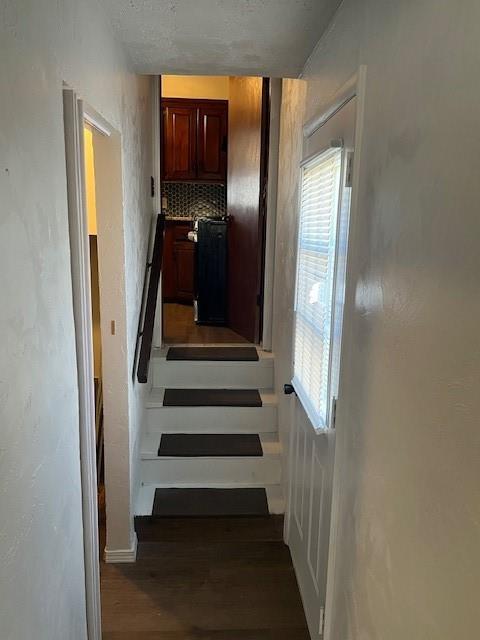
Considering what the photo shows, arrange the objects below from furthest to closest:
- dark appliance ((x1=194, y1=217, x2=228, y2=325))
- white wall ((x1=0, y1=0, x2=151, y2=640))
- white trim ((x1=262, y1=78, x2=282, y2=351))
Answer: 1. dark appliance ((x1=194, y1=217, x2=228, y2=325))
2. white trim ((x1=262, y1=78, x2=282, y2=351))
3. white wall ((x1=0, y1=0, x2=151, y2=640))

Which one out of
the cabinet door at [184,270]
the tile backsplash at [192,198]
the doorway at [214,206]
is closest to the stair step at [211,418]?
the doorway at [214,206]

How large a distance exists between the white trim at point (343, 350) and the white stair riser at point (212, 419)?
5.25 feet

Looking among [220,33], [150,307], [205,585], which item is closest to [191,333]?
[150,307]

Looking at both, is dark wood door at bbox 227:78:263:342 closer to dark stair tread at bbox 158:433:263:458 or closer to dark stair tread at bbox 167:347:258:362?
dark stair tread at bbox 167:347:258:362

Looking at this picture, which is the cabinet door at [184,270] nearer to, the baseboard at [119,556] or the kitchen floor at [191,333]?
the kitchen floor at [191,333]

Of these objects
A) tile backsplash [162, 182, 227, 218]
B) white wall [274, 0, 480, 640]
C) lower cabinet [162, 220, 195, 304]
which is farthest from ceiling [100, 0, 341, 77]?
tile backsplash [162, 182, 227, 218]

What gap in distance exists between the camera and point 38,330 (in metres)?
1.13

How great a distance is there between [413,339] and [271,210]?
2661mm

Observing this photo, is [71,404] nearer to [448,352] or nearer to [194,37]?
[448,352]

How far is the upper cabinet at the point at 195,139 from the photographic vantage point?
5609 mm

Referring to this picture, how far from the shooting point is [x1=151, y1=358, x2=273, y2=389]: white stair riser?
3570 millimetres

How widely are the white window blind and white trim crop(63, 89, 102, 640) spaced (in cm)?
78

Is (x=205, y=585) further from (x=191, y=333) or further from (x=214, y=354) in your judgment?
(x=191, y=333)

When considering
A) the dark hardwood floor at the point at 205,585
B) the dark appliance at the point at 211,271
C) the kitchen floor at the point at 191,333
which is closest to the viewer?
the dark hardwood floor at the point at 205,585
